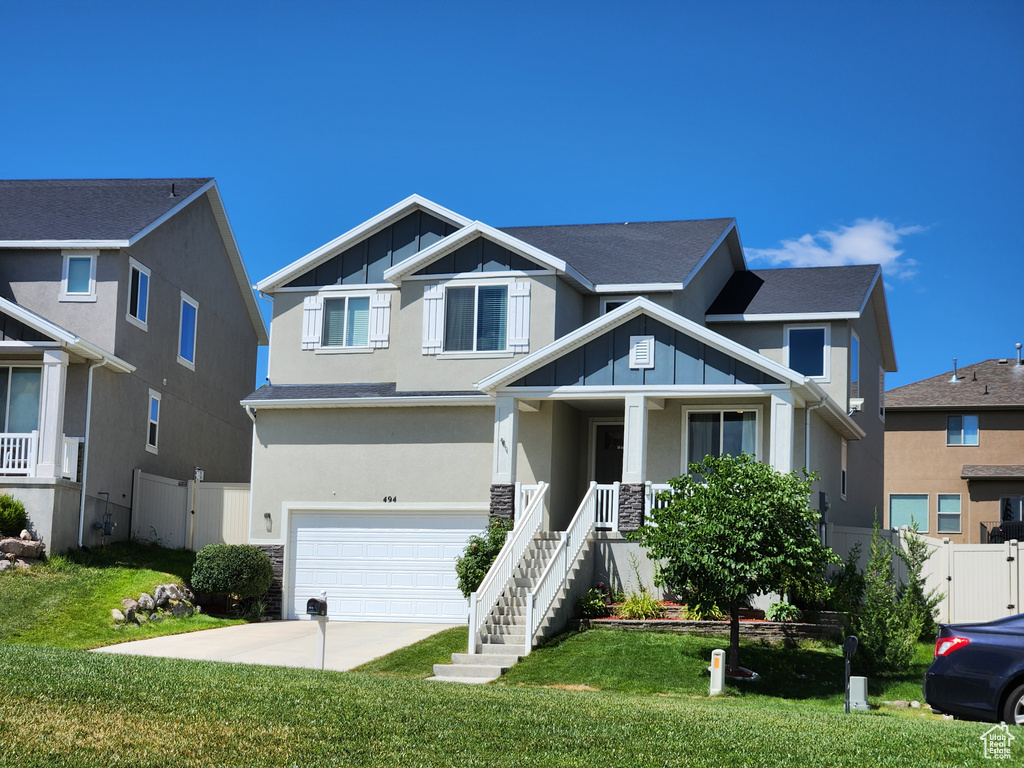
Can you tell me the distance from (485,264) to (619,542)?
7065mm

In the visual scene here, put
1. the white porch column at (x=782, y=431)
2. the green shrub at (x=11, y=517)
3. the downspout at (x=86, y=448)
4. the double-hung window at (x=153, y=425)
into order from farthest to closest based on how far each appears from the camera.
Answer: the double-hung window at (x=153, y=425)
the downspout at (x=86, y=448)
the green shrub at (x=11, y=517)
the white porch column at (x=782, y=431)

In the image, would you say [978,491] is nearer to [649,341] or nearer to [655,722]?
[649,341]

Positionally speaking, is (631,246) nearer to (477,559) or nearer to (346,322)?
(346,322)

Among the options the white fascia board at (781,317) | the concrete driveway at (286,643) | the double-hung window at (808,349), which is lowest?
the concrete driveway at (286,643)

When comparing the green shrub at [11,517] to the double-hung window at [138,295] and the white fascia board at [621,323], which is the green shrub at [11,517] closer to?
the double-hung window at [138,295]

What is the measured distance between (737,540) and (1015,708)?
20.7ft

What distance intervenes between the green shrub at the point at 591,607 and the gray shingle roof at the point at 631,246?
25.5 ft

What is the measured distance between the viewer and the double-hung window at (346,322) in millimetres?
27672

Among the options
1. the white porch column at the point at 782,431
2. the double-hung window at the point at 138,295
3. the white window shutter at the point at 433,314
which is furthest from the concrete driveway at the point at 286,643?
the double-hung window at the point at 138,295

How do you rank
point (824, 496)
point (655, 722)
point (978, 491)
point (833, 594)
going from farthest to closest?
point (978, 491) → point (824, 496) → point (833, 594) → point (655, 722)

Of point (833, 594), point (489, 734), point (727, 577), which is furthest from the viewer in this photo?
point (833, 594)

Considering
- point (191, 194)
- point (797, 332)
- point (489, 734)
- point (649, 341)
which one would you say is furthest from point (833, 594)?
point (191, 194)

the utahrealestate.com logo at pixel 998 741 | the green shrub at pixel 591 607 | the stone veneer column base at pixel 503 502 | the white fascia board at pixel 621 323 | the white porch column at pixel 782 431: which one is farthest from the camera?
the stone veneer column base at pixel 503 502

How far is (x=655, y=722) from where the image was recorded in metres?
11.6
